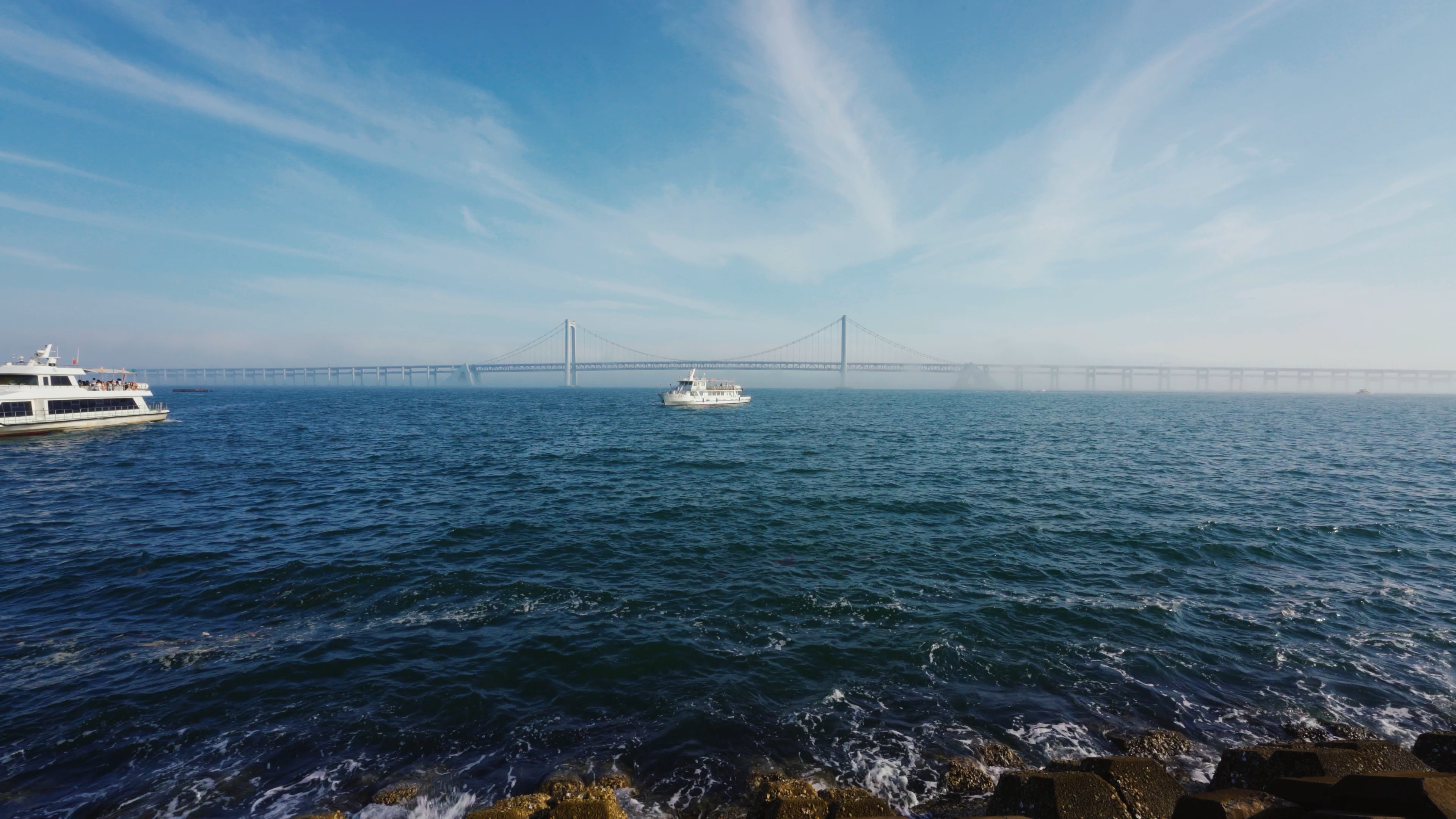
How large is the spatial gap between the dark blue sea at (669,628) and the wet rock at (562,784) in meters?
0.29

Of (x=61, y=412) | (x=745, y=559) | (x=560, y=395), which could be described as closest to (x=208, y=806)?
(x=745, y=559)

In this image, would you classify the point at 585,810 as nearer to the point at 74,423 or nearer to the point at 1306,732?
the point at 1306,732

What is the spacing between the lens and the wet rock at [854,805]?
534 centimetres

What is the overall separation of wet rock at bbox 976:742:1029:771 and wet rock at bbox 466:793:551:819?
525 cm

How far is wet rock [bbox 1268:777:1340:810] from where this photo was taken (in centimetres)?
486

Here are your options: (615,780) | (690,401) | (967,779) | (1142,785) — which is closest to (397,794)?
(615,780)

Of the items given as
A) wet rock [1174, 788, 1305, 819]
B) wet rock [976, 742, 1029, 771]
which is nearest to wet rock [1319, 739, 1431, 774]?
wet rock [1174, 788, 1305, 819]

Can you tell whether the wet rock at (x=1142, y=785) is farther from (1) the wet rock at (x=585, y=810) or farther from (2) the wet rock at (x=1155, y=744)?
(1) the wet rock at (x=585, y=810)

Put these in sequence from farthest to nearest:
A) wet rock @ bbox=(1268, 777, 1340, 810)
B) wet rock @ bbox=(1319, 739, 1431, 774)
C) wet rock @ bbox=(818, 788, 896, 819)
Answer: wet rock @ bbox=(1319, 739, 1431, 774), wet rock @ bbox=(818, 788, 896, 819), wet rock @ bbox=(1268, 777, 1340, 810)

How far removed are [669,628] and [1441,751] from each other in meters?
9.71

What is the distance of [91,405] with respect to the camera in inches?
1713

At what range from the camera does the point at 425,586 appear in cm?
1229

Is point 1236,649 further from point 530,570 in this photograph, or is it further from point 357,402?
point 357,402

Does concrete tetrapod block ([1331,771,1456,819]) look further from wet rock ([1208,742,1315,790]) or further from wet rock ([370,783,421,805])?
wet rock ([370,783,421,805])
